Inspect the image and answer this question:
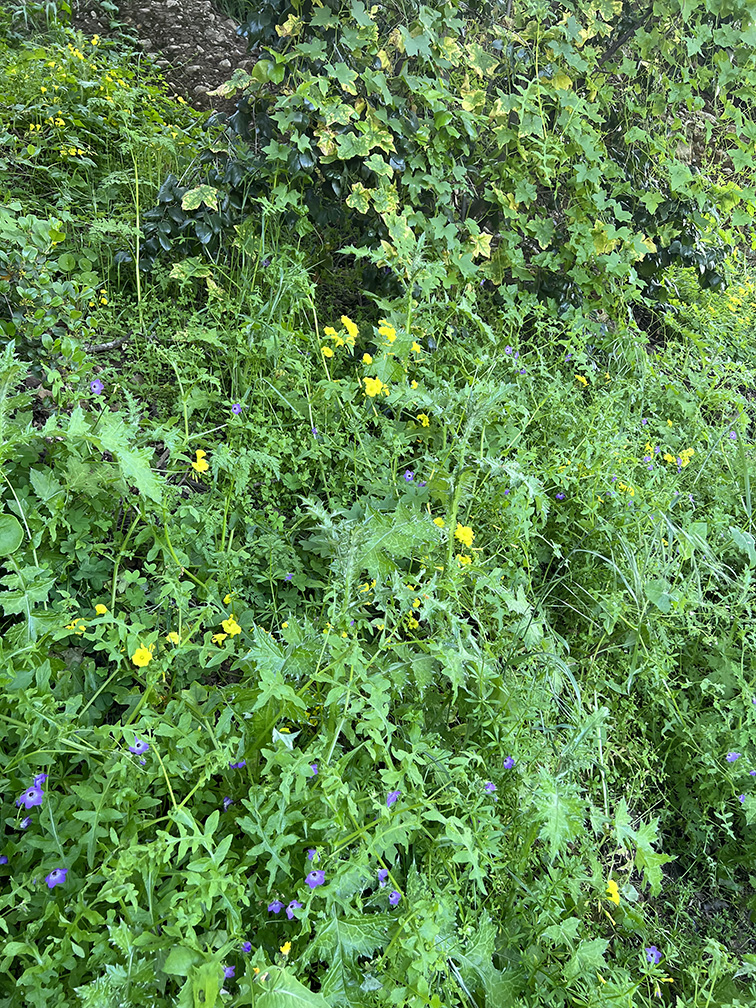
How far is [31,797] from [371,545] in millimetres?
853

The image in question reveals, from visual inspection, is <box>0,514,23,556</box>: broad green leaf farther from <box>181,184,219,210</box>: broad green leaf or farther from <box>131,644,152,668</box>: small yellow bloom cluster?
<box>181,184,219,210</box>: broad green leaf

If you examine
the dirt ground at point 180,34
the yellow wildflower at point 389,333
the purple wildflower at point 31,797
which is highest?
the dirt ground at point 180,34

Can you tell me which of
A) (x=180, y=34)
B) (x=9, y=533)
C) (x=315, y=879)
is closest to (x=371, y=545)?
(x=315, y=879)

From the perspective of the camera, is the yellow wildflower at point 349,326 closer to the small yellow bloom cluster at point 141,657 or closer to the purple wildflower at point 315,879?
the small yellow bloom cluster at point 141,657

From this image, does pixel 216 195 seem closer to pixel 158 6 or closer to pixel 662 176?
pixel 662 176

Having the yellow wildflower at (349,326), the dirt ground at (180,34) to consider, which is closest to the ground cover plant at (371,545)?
the yellow wildflower at (349,326)

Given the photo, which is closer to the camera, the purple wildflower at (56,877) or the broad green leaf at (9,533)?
the purple wildflower at (56,877)

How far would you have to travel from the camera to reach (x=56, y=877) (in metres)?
1.24

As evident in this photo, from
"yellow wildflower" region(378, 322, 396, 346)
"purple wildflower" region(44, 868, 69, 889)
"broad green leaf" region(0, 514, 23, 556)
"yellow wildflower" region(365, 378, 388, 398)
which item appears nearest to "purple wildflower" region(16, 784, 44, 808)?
"purple wildflower" region(44, 868, 69, 889)

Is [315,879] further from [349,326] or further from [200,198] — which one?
[200,198]

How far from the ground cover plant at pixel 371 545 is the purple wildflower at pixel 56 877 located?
0.04m

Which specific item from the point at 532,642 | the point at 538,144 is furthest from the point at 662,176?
the point at 532,642

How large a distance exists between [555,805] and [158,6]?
17.5ft

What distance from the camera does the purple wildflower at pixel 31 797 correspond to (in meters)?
1.30
